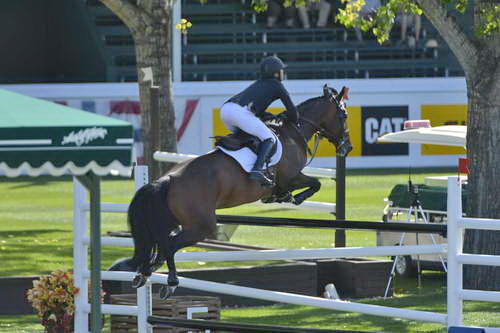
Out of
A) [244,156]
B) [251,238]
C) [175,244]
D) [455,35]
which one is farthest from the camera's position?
[251,238]

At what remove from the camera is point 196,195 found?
28.0ft

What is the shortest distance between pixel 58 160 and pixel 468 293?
235 centimetres

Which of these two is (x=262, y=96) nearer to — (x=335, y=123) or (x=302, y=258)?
(x=335, y=123)

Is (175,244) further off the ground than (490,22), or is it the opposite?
(490,22)

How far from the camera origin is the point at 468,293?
680 cm

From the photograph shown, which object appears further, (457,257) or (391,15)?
(391,15)

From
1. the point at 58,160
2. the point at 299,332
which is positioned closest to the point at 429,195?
the point at 299,332

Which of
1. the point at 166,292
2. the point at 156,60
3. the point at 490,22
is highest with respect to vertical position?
the point at 490,22

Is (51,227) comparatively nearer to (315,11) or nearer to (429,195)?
(429,195)

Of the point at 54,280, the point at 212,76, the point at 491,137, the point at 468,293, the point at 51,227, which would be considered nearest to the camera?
the point at 468,293

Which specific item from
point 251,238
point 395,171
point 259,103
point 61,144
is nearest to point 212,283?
point 259,103

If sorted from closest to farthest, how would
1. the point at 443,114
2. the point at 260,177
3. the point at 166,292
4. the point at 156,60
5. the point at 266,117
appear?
the point at 166,292
the point at 260,177
the point at 266,117
the point at 156,60
the point at 443,114

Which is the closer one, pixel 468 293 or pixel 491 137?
pixel 468 293

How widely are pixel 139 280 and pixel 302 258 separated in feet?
3.80
